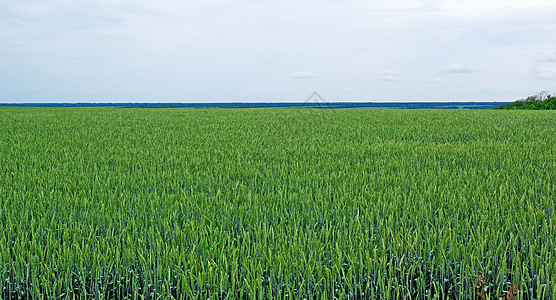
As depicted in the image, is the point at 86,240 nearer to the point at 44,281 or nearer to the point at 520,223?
the point at 44,281

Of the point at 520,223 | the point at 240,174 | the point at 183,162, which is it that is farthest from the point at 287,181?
the point at 520,223

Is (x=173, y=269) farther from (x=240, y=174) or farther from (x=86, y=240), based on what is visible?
(x=240, y=174)

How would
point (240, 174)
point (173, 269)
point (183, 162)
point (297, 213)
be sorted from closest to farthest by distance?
1. point (173, 269)
2. point (297, 213)
3. point (240, 174)
4. point (183, 162)

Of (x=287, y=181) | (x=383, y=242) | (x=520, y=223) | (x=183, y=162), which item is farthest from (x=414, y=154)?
(x=383, y=242)

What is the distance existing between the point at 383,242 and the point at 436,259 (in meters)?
0.28

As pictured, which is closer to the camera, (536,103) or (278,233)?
(278,233)

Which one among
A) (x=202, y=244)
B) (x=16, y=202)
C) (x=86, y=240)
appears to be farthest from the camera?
(x=16, y=202)

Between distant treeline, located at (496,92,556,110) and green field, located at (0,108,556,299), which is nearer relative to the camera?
green field, located at (0,108,556,299)

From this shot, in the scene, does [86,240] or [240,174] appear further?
[240,174]

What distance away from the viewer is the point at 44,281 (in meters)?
2.10

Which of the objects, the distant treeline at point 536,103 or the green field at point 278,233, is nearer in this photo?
the green field at point 278,233

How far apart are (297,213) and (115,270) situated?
1.26m

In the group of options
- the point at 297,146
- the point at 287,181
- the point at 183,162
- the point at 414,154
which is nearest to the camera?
the point at 287,181

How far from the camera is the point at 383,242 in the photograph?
247cm
